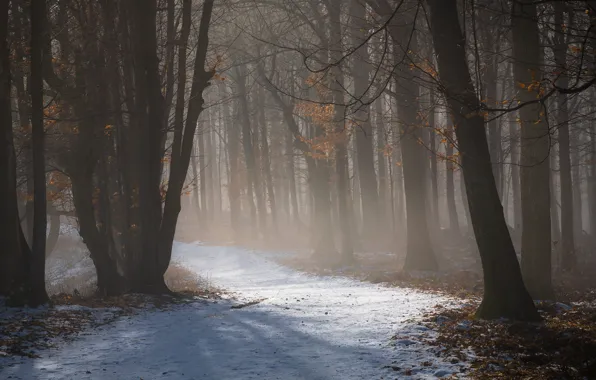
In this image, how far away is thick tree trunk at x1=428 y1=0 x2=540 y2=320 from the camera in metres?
8.83

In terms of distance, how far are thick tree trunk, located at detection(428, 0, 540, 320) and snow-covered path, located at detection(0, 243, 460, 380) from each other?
4.72 feet

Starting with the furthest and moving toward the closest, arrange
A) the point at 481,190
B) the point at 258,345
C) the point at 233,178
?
the point at 233,178 → the point at 481,190 → the point at 258,345

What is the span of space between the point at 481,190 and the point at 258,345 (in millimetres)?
4122

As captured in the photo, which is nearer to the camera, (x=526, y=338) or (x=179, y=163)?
(x=526, y=338)

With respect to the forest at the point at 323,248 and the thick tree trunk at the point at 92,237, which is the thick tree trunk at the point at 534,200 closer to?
the forest at the point at 323,248

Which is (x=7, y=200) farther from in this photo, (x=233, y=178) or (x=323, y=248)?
(x=233, y=178)

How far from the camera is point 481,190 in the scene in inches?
350

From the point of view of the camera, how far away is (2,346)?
24.6 ft

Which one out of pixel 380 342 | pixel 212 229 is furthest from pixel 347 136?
pixel 212 229

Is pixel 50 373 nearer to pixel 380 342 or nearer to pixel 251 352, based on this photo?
pixel 251 352

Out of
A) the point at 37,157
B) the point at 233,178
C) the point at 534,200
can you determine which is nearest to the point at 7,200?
the point at 37,157

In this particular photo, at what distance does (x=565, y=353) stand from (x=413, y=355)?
171 cm

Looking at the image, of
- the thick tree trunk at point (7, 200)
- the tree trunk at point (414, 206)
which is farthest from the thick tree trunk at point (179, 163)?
the tree trunk at point (414, 206)

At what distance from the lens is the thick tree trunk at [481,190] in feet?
29.0
